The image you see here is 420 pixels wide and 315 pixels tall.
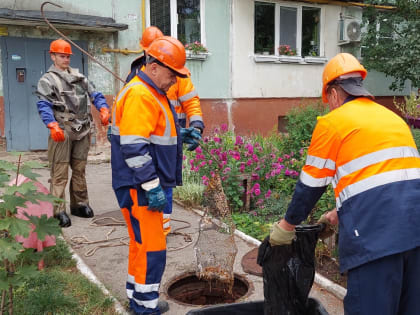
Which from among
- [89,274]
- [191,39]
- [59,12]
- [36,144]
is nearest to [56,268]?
[89,274]

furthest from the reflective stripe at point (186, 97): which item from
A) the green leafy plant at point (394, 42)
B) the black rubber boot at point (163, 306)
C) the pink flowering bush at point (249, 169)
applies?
the green leafy plant at point (394, 42)

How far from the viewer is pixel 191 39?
34.4 feet

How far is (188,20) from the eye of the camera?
34.0 ft

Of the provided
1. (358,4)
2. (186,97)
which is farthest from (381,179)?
(358,4)

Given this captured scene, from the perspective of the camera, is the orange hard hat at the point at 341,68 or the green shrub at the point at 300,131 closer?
the orange hard hat at the point at 341,68

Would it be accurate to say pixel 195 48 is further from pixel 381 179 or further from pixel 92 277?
pixel 381 179

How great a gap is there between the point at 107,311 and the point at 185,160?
4126mm

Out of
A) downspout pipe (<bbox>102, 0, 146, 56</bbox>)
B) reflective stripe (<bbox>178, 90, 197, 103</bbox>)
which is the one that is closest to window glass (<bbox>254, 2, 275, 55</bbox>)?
downspout pipe (<bbox>102, 0, 146, 56</bbox>)

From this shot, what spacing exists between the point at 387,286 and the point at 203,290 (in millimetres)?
2087

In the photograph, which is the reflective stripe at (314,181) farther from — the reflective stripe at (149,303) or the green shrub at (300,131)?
the green shrub at (300,131)

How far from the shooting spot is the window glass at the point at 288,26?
1163 cm

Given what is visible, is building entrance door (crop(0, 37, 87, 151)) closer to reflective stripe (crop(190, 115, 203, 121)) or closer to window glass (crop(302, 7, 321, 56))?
reflective stripe (crop(190, 115, 203, 121))

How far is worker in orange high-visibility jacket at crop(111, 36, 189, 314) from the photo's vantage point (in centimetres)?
274

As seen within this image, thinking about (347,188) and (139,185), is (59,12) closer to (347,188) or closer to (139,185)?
(139,185)
